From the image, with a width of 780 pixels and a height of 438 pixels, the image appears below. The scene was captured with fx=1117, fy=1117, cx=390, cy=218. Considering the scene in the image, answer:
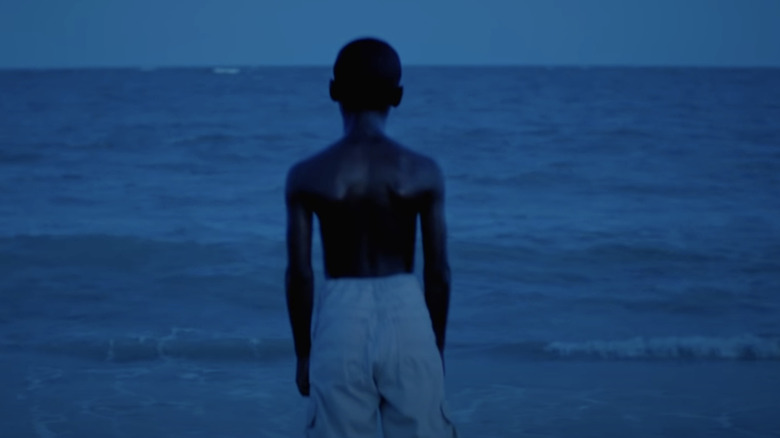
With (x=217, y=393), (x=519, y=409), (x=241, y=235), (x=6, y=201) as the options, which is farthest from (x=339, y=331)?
(x=6, y=201)

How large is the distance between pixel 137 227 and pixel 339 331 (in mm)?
10464

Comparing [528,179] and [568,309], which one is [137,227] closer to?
[568,309]

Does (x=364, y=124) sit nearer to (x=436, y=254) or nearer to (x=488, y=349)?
(x=436, y=254)

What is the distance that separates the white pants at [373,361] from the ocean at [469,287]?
2923 millimetres

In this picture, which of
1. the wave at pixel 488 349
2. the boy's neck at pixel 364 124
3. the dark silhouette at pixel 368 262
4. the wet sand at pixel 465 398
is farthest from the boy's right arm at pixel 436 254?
the wave at pixel 488 349

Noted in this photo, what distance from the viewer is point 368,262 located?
8.52 ft

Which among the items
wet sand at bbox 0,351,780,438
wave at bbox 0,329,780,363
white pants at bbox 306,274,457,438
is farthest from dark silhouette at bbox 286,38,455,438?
wave at bbox 0,329,780,363

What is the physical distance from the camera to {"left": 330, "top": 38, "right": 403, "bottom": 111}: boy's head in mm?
2611

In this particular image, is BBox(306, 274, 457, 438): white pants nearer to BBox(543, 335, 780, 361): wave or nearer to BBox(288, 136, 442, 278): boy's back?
BBox(288, 136, 442, 278): boy's back

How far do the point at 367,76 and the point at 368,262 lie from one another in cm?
44

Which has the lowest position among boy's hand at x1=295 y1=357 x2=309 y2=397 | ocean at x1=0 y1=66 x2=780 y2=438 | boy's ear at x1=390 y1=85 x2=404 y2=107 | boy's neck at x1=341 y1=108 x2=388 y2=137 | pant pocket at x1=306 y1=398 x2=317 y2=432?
ocean at x1=0 y1=66 x2=780 y2=438

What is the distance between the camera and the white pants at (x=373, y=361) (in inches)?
101

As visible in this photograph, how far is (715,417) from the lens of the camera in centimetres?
573

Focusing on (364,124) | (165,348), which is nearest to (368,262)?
(364,124)
